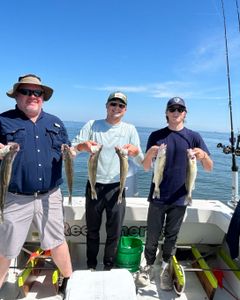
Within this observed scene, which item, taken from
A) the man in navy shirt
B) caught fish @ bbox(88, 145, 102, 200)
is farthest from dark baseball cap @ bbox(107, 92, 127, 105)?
caught fish @ bbox(88, 145, 102, 200)

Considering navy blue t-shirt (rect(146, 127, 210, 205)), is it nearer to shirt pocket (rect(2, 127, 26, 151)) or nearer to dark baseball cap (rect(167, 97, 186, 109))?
dark baseball cap (rect(167, 97, 186, 109))

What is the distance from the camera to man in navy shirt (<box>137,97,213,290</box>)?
3.52 metres

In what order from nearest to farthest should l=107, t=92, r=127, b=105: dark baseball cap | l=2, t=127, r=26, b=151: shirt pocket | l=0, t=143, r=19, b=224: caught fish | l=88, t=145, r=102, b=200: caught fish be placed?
l=0, t=143, r=19, b=224: caught fish → l=2, t=127, r=26, b=151: shirt pocket → l=88, t=145, r=102, b=200: caught fish → l=107, t=92, r=127, b=105: dark baseball cap

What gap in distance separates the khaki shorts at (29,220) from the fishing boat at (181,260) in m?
0.63

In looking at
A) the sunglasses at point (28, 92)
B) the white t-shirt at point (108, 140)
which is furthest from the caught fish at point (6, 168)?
the white t-shirt at point (108, 140)

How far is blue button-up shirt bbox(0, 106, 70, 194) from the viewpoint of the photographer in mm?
3006

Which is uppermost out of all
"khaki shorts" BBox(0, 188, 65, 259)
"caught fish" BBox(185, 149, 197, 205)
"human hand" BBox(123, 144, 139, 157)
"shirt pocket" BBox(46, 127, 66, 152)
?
"shirt pocket" BBox(46, 127, 66, 152)

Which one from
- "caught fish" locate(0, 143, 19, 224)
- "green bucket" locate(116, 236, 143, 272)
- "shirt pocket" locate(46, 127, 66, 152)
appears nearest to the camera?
"caught fish" locate(0, 143, 19, 224)

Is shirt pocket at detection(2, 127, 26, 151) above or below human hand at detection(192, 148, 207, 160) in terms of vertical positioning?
above

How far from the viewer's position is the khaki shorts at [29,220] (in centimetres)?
306

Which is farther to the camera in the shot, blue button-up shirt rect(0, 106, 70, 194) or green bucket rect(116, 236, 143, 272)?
green bucket rect(116, 236, 143, 272)

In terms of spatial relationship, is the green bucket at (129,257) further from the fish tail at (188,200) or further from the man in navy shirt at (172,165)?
the fish tail at (188,200)

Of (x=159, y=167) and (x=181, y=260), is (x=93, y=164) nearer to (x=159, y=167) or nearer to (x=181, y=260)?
(x=159, y=167)

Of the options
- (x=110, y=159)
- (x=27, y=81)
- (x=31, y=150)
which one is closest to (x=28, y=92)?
(x=27, y=81)
